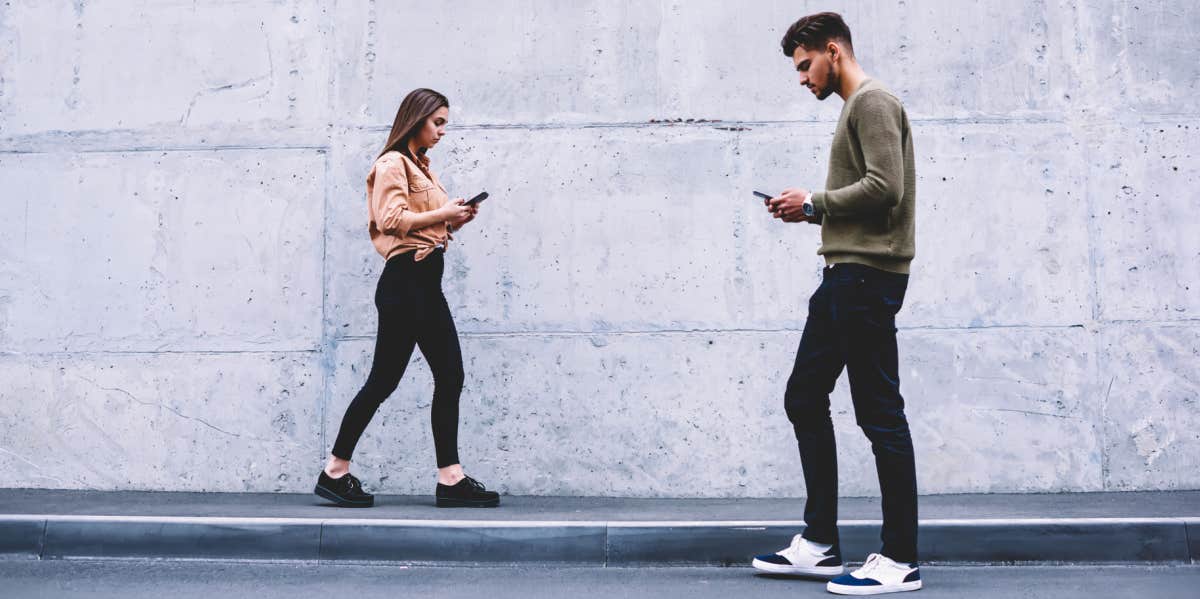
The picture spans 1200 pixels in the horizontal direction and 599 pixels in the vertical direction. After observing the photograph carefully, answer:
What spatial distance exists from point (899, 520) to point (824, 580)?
409mm

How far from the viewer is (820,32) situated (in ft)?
12.0

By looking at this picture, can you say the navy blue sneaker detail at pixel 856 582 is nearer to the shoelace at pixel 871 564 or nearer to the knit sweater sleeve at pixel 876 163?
the shoelace at pixel 871 564

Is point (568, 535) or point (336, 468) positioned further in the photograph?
point (336, 468)

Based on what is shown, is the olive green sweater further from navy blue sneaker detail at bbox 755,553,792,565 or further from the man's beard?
navy blue sneaker detail at bbox 755,553,792,565

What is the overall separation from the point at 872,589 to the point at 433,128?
2718mm

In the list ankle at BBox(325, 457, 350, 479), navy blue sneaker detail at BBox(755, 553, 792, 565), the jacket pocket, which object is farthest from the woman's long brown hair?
navy blue sneaker detail at BBox(755, 553, 792, 565)

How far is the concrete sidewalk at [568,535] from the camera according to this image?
13.5 feet

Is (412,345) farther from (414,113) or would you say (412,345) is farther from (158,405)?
(158,405)

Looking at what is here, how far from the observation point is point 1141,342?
5.44m

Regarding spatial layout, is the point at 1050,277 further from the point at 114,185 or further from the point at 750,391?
the point at 114,185

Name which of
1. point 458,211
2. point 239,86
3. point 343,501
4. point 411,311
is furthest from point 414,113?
point 343,501

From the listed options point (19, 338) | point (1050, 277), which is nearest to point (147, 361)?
point (19, 338)

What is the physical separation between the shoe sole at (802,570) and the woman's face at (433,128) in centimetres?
237

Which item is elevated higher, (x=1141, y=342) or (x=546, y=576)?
(x=1141, y=342)
